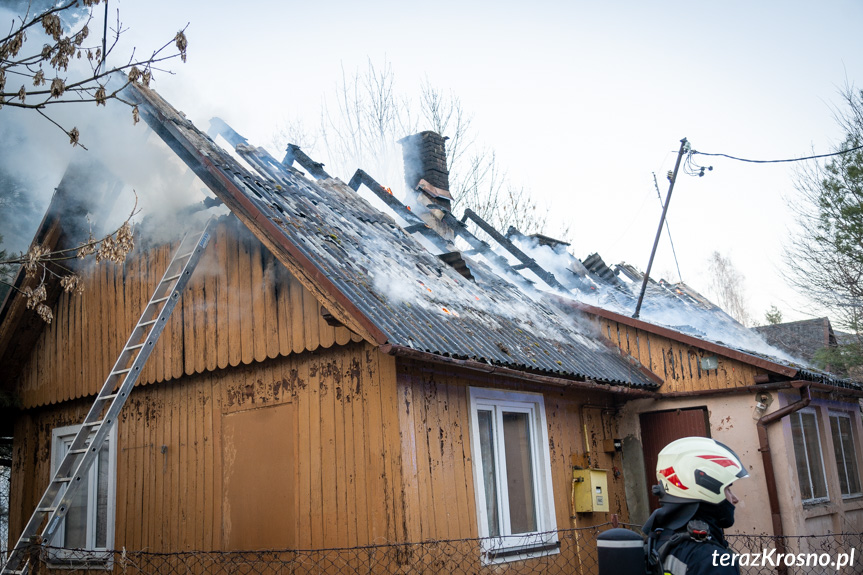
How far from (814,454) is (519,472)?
18.3ft

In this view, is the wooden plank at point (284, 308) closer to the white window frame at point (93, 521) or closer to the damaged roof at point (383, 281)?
the damaged roof at point (383, 281)

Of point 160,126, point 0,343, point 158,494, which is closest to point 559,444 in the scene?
point 158,494

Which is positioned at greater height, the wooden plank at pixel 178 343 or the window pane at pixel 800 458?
the wooden plank at pixel 178 343

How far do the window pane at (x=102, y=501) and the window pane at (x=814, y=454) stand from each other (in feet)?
31.8

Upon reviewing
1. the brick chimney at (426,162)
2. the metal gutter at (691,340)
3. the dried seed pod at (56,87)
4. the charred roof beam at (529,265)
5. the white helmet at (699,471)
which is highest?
the brick chimney at (426,162)

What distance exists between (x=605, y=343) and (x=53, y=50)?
853 cm

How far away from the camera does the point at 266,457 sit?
24.8ft

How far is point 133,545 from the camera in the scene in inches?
340

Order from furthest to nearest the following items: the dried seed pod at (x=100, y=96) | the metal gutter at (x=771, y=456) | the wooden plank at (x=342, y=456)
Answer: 1. the metal gutter at (x=771, y=456)
2. the wooden plank at (x=342, y=456)
3. the dried seed pod at (x=100, y=96)

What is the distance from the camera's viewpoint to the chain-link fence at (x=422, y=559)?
649 cm

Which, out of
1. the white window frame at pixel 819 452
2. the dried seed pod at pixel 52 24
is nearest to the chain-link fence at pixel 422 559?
the white window frame at pixel 819 452

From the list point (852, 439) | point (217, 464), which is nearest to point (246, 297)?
point (217, 464)

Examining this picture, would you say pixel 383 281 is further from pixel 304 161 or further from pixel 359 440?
pixel 304 161

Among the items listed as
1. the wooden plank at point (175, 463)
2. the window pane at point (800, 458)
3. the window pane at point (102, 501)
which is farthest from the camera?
the window pane at point (800, 458)
